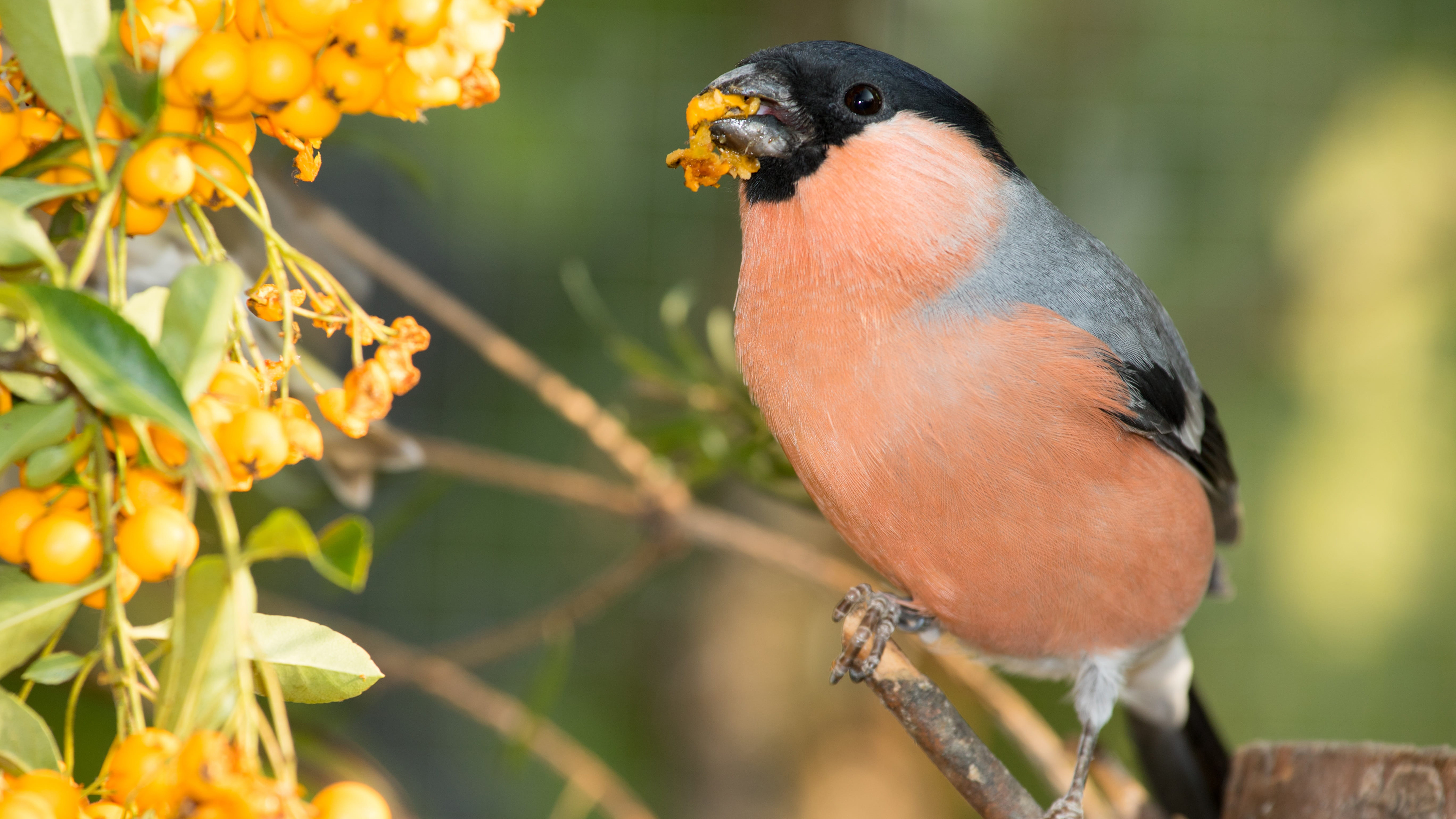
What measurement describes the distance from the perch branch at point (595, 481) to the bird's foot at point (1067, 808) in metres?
0.27

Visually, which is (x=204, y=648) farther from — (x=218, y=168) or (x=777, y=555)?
(x=777, y=555)

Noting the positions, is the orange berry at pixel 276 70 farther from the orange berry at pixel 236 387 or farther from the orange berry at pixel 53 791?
the orange berry at pixel 53 791

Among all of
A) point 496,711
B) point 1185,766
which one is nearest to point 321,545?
point 496,711

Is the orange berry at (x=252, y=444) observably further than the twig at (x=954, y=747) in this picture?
No

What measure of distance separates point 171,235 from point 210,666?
0.48 m

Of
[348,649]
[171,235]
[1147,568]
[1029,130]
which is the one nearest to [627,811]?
[1147,568]

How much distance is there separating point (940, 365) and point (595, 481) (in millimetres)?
617

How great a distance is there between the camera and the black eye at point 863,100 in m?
0.88

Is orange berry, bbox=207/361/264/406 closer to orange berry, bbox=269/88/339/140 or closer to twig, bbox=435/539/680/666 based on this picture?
orange berry, bbox=269/88/339/140

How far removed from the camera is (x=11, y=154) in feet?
1.49

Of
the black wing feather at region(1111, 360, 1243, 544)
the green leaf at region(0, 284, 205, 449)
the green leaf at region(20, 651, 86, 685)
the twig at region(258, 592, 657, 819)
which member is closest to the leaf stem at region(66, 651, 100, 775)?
the green leaf at region(20, 651, 86, 685)

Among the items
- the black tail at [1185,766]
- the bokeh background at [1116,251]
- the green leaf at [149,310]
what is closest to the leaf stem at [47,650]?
the green leaf at [149,310]

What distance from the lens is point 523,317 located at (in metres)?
2.56

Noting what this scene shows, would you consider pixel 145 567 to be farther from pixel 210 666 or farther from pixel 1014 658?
pixel 1014 658
